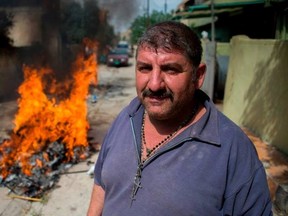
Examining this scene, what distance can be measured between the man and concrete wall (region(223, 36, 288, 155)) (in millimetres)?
4288

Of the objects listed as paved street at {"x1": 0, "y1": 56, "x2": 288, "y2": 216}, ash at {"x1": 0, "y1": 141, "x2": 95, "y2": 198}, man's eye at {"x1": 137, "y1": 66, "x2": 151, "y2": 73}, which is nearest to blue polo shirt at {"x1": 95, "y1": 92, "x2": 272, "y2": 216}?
man's eye at {"x1": 137, "y1": 66, "x2": 151, "y2": 73}

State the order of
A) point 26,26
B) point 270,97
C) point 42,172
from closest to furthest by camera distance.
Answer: point 42,172 → point 270,97 → point 26,26

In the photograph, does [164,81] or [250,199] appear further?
[164,81]

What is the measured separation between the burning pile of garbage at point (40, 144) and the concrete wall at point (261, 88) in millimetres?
4108

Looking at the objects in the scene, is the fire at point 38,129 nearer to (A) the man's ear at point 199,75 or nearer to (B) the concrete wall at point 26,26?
(A) the man's ear at point 199,75

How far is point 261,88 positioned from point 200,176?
5746 mm

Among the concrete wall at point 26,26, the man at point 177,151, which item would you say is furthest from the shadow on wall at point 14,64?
the man at point 177,151

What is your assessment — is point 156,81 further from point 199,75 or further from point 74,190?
point 74,190

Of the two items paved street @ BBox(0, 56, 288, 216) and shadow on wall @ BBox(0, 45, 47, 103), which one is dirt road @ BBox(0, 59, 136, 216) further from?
shadow on wall @ BBox(0, 45, 47, 103)

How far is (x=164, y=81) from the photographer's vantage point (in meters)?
1.81

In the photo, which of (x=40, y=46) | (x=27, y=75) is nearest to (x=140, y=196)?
(x=27, y=75)

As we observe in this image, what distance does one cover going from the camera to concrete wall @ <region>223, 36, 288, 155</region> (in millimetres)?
5836

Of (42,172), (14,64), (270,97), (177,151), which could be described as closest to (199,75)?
(177,151)

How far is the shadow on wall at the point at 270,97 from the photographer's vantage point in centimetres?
576
